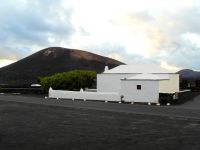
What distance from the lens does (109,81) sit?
5697 centimetres

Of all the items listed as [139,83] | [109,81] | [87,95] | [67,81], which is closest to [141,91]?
[139,83]

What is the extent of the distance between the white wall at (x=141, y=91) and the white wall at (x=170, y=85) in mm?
2141

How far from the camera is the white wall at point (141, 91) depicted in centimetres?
4320

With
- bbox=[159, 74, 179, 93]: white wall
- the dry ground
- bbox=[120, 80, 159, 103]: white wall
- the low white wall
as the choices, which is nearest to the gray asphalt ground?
the dry ground

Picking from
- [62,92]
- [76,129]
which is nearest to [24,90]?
[62,92]

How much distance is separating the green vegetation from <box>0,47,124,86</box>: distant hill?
8764cm

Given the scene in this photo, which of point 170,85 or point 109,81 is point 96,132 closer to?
point 170,85

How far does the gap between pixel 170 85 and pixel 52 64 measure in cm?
12254

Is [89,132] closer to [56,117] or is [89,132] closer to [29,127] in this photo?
[29,127]

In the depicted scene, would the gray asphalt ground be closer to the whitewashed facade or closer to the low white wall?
the whitewashed facade

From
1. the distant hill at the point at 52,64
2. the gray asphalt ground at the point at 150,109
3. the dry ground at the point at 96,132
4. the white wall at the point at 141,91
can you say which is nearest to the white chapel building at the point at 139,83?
the white wall at the point at 141,91

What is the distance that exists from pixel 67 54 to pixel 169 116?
493 feet

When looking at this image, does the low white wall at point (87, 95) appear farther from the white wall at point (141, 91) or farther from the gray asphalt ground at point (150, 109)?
the gray asphalt ground at point (150, 109)

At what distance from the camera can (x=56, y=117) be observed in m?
27.3
